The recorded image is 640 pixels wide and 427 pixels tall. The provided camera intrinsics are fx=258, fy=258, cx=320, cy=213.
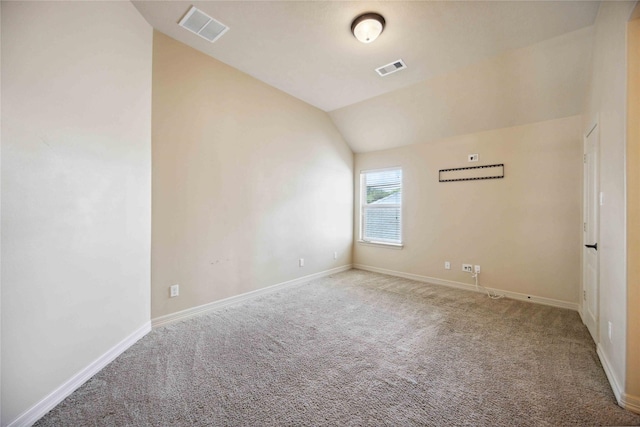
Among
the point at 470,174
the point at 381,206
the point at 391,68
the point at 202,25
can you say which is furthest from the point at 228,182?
the point at 470,174

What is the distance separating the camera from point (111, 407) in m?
1.54

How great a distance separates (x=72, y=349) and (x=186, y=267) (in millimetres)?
1180

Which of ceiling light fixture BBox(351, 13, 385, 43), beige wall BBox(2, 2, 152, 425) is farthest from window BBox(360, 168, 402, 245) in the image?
beige wall BBox(2, 2, 152, 425)

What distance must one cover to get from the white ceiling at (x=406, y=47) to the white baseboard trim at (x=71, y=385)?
288 cm

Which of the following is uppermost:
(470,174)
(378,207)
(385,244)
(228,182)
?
(470,174)

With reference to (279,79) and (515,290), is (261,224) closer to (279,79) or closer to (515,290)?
(279,79)

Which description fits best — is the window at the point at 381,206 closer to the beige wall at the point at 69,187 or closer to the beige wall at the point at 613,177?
the beige wall at the point at 613,177

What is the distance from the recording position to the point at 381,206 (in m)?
4.92

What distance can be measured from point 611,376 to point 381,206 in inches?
138

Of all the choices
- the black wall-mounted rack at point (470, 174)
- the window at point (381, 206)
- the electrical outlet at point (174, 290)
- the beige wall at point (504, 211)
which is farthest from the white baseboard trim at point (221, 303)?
the black wall-mounted rack at point (470, 174)

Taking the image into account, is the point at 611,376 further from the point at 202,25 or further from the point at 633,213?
the point at 202,25

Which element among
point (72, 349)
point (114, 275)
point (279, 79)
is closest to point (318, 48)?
point (279, 79)

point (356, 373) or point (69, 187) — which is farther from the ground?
point (69, 187)

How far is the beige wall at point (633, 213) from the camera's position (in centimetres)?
150
